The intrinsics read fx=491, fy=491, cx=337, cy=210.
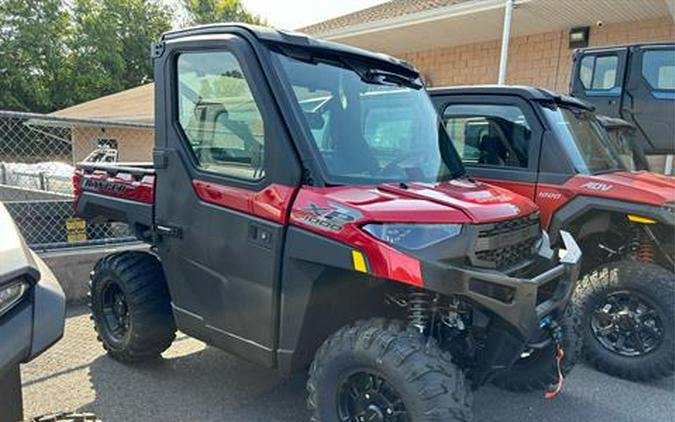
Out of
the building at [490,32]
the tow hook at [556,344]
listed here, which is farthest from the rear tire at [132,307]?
the building at [490,32]

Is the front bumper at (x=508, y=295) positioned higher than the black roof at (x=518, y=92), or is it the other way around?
the black roof at (x=518, y=92)

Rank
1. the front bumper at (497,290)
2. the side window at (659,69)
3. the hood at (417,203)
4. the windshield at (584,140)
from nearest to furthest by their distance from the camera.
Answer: the front bumper at (497,290) → the hood at (417,203) → the windshield at (584,140) → the side window at (659,69)

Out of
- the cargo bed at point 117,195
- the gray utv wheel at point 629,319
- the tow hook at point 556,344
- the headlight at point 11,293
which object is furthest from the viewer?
the gray utv wheel at point 629,319

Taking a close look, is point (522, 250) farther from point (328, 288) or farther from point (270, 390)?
point (270, 390)

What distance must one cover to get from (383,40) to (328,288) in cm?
1044

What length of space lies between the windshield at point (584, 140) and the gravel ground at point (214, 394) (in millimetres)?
1762

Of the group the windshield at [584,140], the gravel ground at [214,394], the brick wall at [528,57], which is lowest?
the gravel ground at [214,394]

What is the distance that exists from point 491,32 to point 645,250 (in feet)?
25.4

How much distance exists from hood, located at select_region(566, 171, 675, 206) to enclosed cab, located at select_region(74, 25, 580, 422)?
42.2 inches

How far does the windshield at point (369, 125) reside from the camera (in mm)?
2629

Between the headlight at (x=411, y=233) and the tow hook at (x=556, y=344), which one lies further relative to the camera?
the tow hook at (x=556, y=344)

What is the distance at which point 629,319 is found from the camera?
154 inches

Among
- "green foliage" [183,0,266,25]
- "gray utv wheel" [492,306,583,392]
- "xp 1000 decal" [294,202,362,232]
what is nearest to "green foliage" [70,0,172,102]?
"green foliage" [183,0,266,25]

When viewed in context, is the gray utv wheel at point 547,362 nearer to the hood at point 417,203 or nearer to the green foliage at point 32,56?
the hood at point 417,203
